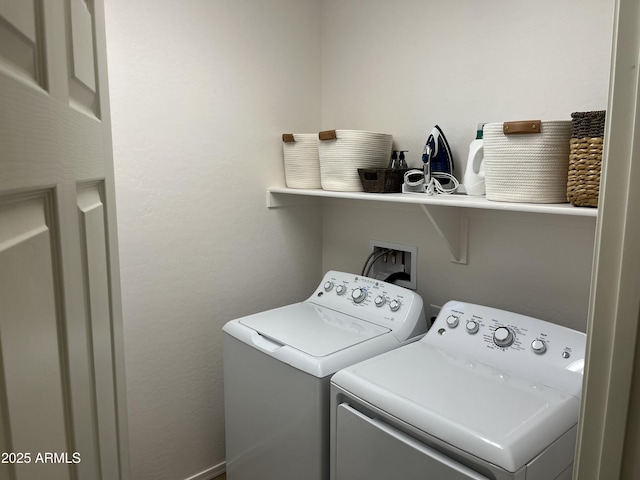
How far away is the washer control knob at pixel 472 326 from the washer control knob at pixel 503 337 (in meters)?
0.07

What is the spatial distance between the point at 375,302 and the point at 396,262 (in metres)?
0.34

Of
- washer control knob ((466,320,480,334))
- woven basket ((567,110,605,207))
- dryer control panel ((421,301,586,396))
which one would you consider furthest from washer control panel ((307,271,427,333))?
woven basket ((567,110,605,207))

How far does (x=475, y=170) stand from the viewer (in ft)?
5.64

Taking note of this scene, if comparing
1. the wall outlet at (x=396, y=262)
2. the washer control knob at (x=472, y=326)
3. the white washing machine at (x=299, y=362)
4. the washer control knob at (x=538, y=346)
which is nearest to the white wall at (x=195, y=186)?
the white washing machine at (x=299, y=362)

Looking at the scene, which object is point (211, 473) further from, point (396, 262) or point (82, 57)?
point (82, 57)

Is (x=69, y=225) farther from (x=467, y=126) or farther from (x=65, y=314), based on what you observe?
(x=467, y=126)

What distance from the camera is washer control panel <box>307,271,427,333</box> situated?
1815mm

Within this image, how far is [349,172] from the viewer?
1951 millimetres

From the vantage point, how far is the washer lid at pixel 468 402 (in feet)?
3.59

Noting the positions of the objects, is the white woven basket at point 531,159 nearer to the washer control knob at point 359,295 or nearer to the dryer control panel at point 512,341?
the dryer control panel at point 512,341

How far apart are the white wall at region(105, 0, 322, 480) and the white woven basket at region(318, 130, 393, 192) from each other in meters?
0.33

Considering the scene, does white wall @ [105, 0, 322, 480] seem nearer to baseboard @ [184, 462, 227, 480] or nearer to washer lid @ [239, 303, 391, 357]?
baseboard @ [184, 462, 227, 480]

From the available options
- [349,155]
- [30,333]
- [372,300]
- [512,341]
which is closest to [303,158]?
[349,155]

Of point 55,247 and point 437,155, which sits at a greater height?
point 437,155
